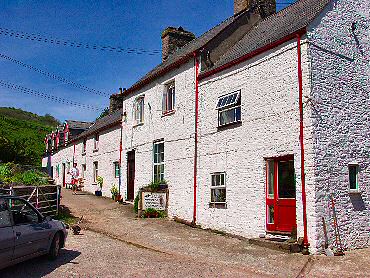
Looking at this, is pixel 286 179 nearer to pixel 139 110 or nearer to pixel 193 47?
pixel 193 47

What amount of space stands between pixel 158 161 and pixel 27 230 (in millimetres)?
10389

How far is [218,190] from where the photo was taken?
544 inches

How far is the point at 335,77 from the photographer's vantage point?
1156 centimetres

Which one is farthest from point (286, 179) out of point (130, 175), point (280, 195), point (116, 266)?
point (130, 175)


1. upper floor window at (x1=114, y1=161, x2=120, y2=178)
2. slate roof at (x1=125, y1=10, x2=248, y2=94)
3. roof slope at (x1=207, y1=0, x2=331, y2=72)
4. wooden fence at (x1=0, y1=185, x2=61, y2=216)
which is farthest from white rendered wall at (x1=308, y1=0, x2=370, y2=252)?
upper floor window at (x1=114, y1=161, x2=120, y2=178)

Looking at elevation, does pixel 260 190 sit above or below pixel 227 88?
below

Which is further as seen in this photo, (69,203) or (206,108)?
(69,203)

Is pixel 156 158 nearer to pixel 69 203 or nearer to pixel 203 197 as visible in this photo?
pixel 203 197

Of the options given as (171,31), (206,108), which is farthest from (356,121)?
(171,31)

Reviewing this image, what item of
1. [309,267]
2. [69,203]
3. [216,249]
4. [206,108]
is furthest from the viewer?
[69,203]

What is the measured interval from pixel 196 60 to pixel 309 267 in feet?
30.7

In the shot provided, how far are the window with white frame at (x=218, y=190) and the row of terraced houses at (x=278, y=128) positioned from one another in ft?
0.17

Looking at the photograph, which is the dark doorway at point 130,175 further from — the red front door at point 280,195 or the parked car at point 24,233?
the parked car at point 24,233

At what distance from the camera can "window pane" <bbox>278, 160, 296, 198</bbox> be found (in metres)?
11.3
